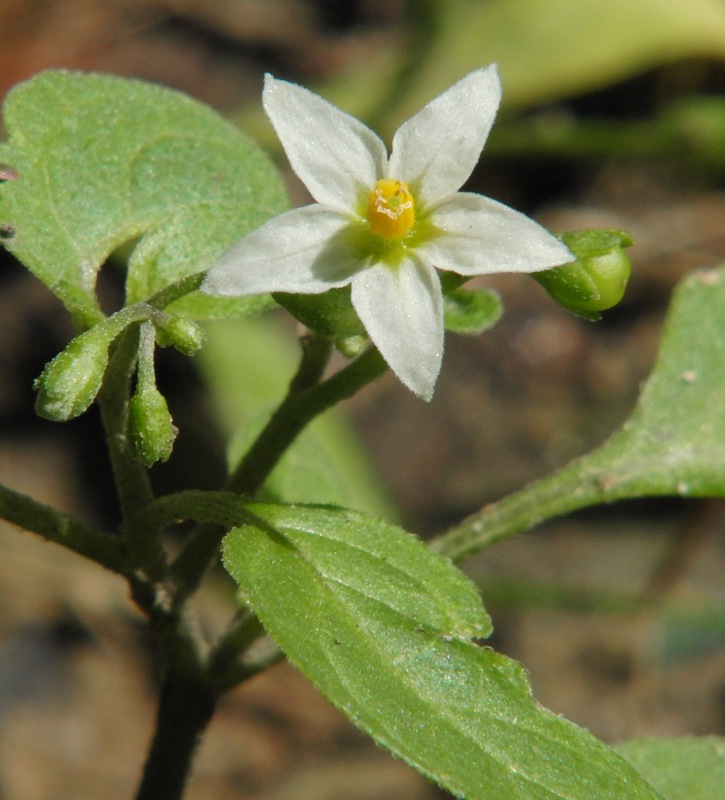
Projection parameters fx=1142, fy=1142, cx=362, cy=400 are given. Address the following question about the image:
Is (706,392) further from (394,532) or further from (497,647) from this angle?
(497,647)

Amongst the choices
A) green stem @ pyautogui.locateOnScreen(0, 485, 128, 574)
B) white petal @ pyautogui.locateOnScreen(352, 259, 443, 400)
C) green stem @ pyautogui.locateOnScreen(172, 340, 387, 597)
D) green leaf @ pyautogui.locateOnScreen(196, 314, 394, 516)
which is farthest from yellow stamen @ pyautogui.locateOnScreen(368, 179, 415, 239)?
green leaf @ pyautogui.locateOnScreen(196, 314, 394, 516)

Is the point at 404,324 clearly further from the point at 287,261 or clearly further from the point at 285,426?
the point at 285,426

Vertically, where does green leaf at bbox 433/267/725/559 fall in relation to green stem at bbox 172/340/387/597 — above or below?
below

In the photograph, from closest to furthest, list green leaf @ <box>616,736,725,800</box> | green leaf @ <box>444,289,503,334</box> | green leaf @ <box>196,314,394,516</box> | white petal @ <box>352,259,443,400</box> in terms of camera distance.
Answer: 1. white petal @ <box>352,259,443,400</box>
2. green leaf @ <box>444,289,503,334</box>
3. green leaf @ <box>616,736,725,800</box>
4. green leaf @ <box>196,314,394,516</box>

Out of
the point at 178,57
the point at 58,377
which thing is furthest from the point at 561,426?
the point at 58,377

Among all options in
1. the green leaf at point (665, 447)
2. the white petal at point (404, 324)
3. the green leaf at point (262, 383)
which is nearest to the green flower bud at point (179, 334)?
the white petal at point (404, 324)

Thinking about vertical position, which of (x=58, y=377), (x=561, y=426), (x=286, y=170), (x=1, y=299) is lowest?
(x=561, y=426)

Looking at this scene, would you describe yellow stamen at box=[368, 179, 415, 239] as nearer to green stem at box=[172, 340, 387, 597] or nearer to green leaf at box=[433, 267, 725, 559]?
green stem at box=[172, 340, 387, 597]

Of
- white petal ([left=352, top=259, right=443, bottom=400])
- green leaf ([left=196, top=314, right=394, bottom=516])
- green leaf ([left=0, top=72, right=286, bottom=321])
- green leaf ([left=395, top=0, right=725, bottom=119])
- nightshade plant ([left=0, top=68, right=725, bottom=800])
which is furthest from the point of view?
green leaf ([left=395, top=0, right=725, bottom=119])

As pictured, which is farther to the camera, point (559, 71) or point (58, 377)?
point (559, 71)
